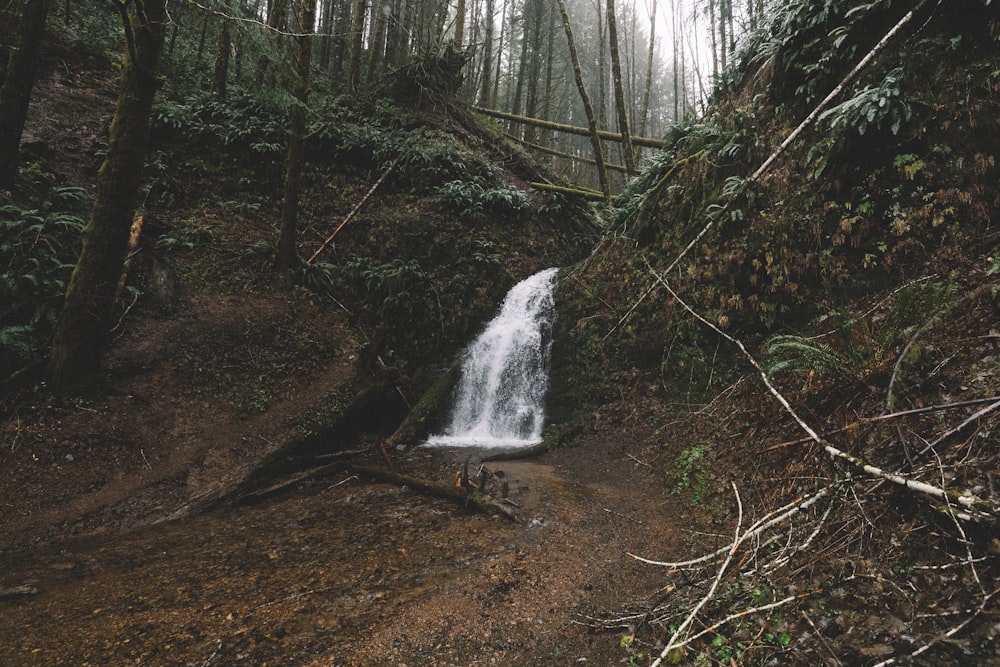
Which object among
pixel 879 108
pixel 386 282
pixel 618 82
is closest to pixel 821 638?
pixel 879 108

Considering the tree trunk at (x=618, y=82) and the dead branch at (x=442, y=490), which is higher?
the tree trunk at (x=618, y=82)

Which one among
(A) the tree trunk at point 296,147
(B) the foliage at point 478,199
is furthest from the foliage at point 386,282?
(B) the foliage at point 478,199

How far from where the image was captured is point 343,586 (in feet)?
11.8

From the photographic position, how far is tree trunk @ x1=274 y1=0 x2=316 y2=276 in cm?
783

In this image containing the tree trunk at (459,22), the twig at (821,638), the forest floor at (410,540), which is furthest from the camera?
the tree trunk at (459,22)

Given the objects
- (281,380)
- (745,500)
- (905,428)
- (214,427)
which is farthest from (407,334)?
(905,428)

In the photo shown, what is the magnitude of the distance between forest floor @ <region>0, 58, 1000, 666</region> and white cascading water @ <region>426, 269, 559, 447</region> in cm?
150

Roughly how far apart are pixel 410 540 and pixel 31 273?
6.44 metres

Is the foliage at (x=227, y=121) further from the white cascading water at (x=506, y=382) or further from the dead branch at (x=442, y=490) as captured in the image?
the dead branch at (x=442, y=490)

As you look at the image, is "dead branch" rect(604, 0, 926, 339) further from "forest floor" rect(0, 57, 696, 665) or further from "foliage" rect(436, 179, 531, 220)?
"foliage" rect(436, 179, 531, 220)

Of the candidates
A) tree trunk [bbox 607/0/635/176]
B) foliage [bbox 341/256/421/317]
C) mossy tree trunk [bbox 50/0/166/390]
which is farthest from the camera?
tree trunk [bbox 607/0/635/176]

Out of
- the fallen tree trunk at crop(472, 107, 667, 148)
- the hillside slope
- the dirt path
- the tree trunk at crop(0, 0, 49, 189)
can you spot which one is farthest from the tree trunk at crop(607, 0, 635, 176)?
the tree trunk at crop(0, 0, 49, 189)

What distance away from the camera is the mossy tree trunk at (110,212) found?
5387mm

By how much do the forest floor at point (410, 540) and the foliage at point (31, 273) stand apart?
2.39ft
